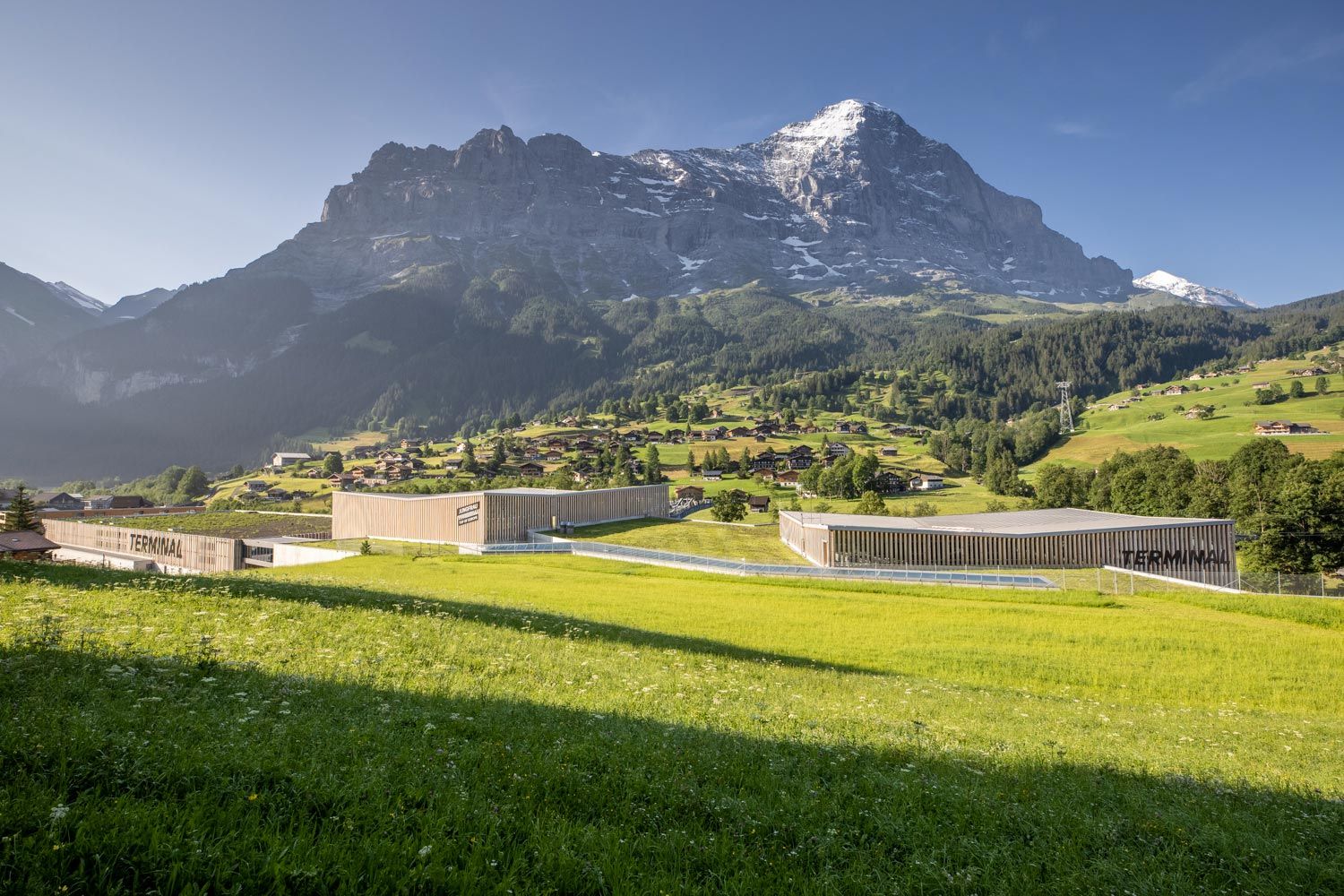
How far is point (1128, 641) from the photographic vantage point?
26.6 m

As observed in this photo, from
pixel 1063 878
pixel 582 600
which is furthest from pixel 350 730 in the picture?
pixel 582 600

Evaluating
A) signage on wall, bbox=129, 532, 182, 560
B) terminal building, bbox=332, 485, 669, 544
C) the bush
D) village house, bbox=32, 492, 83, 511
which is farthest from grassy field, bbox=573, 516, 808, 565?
village house, bbox=32, 492, 83, 511

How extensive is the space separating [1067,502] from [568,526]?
86.6 meters

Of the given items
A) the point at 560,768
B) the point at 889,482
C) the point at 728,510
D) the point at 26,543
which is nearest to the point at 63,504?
the point at 26,543

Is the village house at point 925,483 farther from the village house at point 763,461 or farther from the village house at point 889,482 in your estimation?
the village house at point 763,461

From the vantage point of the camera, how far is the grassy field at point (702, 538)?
73562 mm

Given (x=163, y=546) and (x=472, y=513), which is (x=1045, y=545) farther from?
(x=163, y=546)

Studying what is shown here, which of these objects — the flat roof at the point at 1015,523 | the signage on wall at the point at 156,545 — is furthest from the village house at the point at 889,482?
the signage on wall at the point at 156,545

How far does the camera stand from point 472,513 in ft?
267

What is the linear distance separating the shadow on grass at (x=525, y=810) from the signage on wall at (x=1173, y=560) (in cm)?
6239

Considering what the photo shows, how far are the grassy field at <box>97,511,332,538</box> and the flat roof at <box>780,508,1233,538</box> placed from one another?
87092 mm

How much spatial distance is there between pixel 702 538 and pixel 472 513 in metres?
29.1

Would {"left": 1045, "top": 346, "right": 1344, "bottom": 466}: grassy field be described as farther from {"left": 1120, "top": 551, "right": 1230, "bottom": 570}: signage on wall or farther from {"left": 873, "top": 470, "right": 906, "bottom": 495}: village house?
{"left": 1120, "top": 551, "right": 1230, "bottom": 570}: signage on wall

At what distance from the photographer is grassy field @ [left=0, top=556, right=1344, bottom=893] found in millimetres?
4941
